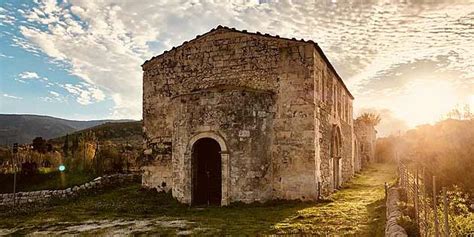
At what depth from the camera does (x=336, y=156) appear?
18891 mm

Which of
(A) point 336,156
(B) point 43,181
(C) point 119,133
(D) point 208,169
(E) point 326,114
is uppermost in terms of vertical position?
(C) point 119,133

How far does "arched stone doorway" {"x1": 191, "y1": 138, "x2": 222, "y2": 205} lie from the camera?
1517 cm

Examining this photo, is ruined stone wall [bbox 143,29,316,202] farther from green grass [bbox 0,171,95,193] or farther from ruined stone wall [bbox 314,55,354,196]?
green grass [bbox 0,171,95,193]

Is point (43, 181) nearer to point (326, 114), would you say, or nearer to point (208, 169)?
point (208, 169)

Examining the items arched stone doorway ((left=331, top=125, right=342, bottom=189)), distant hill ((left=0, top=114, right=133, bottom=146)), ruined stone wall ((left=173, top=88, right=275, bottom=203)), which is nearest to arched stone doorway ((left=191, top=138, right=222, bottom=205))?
ruined stone wall ((left=173, top=88, right=275, bottom=203))

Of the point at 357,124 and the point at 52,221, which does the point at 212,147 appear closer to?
the point at 52,221

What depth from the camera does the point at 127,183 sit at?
70.8ft

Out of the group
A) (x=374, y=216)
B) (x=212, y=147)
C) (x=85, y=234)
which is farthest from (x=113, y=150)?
(x=374, y=216)

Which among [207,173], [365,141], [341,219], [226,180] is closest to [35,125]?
[365,141]

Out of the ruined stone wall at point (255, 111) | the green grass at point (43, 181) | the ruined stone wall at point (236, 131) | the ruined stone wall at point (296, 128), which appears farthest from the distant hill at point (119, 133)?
the ruined stone wall at point (296, 128)

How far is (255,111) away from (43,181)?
13.2m

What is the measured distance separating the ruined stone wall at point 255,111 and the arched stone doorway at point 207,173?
0.63m

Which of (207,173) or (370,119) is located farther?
(370,119)

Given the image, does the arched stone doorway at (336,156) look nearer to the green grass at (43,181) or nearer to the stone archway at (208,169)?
the stone archway at (208,169)
